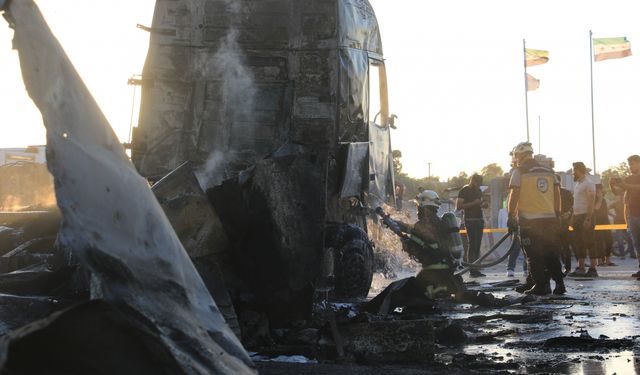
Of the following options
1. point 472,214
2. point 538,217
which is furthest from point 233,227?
point 472,214

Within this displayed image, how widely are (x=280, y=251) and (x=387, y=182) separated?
14.6 feet

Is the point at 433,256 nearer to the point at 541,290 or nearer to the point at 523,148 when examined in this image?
the point at 541,290

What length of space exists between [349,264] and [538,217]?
8.53 feet

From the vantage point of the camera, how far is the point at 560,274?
29.3 feet

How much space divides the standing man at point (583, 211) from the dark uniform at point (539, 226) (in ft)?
10.6

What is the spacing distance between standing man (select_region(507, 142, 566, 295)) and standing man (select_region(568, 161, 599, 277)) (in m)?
3.11

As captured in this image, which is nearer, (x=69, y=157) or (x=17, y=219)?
(x=69, y=157)

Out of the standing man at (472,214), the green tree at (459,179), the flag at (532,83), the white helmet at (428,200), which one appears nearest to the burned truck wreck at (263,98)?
the white helmet at (428,200)

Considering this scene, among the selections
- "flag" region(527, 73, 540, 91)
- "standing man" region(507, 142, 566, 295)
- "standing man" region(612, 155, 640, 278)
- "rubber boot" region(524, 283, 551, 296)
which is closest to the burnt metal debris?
"rubber boot" region(524, 283, 551, 296)

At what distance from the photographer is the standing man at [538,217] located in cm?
892

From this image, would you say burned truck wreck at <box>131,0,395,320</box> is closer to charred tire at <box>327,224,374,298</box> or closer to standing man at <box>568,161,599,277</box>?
charred tire at <box>327,224,374,298</box>

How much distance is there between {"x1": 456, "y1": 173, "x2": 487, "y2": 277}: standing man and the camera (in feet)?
44.8

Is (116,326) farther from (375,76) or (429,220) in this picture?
(375,76)

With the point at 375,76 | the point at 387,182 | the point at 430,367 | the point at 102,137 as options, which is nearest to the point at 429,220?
the point at 387,182
